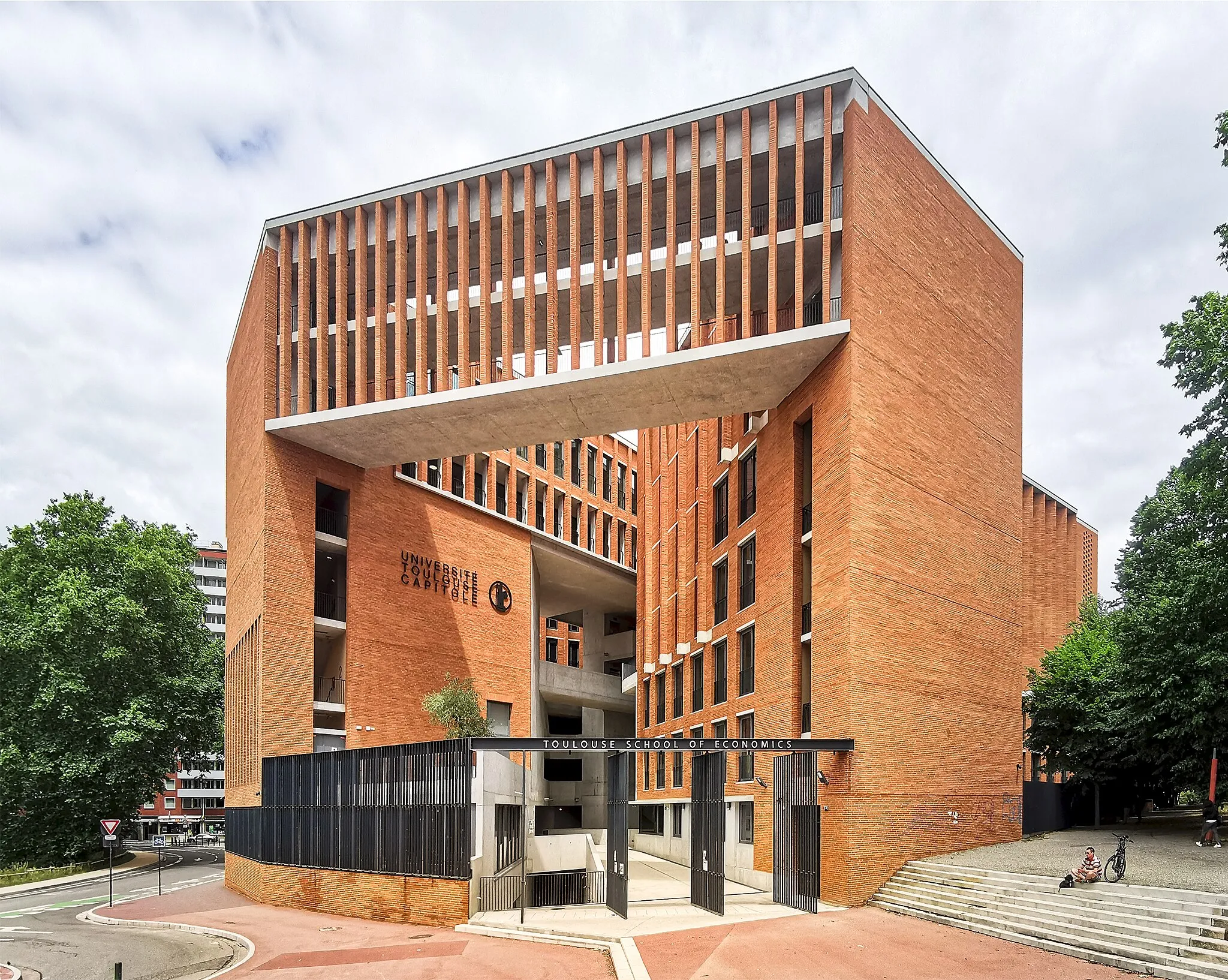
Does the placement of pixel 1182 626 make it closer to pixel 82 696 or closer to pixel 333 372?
pixel 333 372

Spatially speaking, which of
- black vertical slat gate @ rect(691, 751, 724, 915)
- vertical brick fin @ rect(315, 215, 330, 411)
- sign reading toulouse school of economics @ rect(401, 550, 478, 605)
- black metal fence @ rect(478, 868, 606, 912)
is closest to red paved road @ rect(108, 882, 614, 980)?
black metal fence @ rect(478, 868, 606, 912)

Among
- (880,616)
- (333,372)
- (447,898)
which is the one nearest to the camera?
(447,898)

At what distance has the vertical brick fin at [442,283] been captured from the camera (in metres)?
29.4

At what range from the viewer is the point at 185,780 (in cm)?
10494

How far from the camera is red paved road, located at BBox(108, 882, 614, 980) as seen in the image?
658 inches

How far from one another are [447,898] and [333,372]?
16606 millimetres

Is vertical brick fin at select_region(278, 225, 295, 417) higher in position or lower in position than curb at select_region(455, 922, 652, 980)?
higher

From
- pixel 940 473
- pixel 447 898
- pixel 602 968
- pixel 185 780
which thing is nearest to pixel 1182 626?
pixel 940 473

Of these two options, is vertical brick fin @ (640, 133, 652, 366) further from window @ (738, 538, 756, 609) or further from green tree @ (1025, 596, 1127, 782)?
green tree @ (1025, 596, 1127, 782)

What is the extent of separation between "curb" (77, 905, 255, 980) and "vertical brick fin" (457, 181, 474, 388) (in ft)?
48.6

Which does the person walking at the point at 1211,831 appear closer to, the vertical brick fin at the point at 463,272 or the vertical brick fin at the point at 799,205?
the vertical brick fin at the point at 799,205

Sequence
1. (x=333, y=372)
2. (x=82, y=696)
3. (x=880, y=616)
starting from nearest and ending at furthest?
(x=880, y=616) → (x=333, y=372) → (x=82, y=696)

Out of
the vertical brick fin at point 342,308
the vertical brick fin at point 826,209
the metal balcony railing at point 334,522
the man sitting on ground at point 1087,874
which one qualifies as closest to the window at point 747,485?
the vertical brick fin at point 826,209

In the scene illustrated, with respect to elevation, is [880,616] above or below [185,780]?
above
